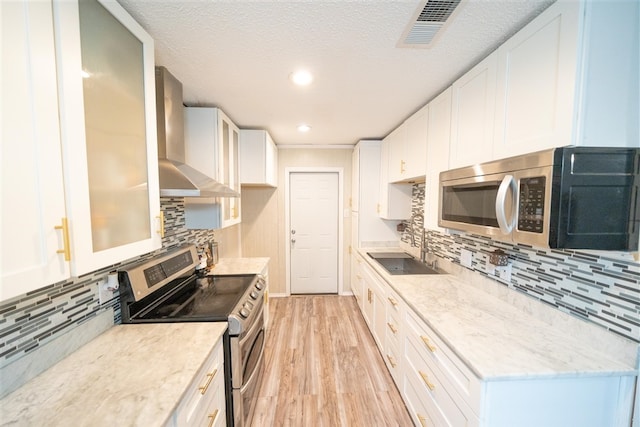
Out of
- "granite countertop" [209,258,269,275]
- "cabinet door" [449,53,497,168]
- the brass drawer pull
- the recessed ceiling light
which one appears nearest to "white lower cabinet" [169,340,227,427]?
"granite countertop" [209,258,269,275]

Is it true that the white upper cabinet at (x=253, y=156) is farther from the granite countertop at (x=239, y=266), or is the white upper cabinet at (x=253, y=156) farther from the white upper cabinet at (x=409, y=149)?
the white upper cabinet at (x=409, y=149)

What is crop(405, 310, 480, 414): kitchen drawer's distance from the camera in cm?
102

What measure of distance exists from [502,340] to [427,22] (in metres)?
1.50

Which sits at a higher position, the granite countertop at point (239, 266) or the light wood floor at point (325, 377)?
the granite countertop at point (239, 266)

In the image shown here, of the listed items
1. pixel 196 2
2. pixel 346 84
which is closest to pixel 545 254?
pixel 346 84

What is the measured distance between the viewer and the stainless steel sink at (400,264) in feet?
7.67

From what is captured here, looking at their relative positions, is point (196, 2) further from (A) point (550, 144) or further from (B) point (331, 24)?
(A) point (550, 144)

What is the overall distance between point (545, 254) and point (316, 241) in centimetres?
290

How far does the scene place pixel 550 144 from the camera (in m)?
0.97

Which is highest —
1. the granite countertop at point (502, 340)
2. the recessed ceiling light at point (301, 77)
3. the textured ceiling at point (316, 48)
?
the textured ceiling at point (316, 48)

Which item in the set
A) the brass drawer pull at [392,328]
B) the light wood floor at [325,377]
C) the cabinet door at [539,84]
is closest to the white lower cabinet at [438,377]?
the brass drawer pull at [392,328]

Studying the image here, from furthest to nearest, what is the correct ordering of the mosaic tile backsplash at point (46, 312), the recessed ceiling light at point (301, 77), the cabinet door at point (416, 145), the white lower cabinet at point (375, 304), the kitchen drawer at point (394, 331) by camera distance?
the white lower cabinet at point (375, 304)
the cabinet door at point (416, 145)
the kitchen drawer at point (394, 331)
the recessed ceiling light at point (301, 77)
the mosaic tile backsplash at point (46, 312)

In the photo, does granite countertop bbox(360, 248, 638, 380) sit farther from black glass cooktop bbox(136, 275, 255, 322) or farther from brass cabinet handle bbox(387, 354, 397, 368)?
black glass cooktop bbox(136, 275, 255, 322)

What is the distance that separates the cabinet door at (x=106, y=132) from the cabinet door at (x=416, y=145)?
1892 millimetres
